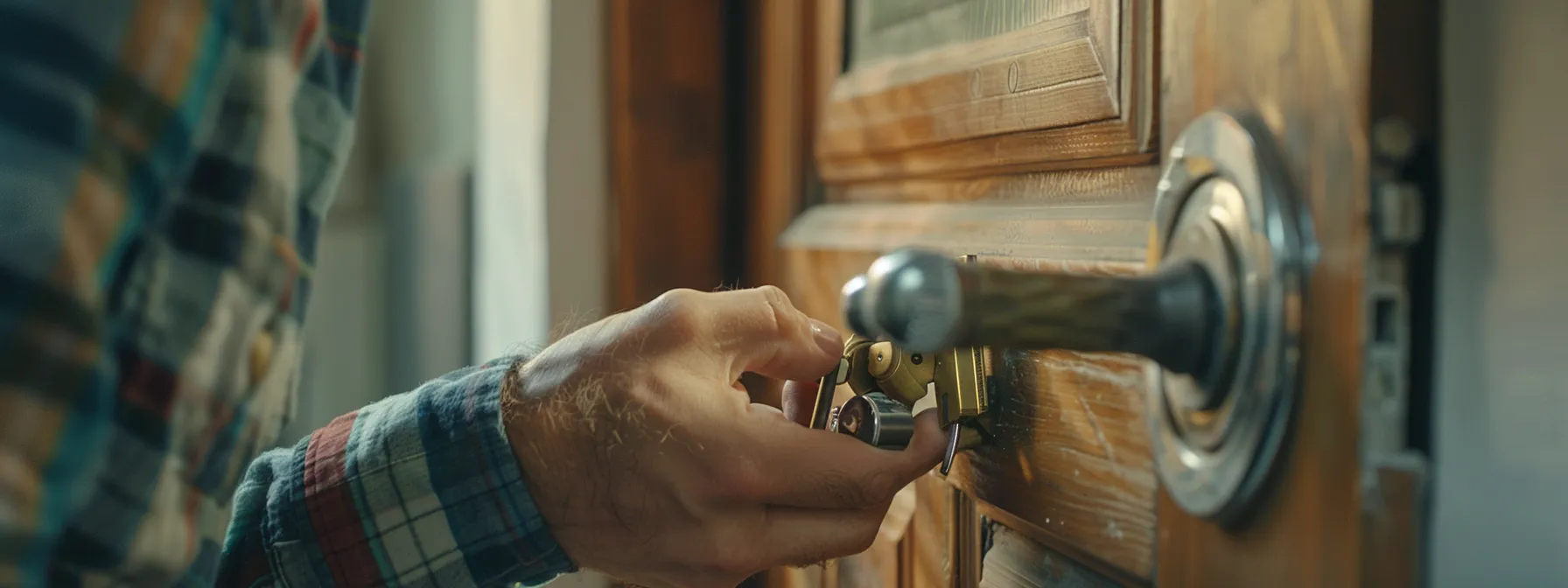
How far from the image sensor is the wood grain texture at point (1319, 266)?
281 millimetres

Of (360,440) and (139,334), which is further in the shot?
(360,440)

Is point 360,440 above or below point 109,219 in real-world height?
below

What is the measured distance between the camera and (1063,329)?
0.31 m

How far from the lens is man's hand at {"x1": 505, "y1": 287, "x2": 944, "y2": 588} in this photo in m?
0.47

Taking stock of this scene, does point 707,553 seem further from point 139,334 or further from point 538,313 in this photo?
point 538,313

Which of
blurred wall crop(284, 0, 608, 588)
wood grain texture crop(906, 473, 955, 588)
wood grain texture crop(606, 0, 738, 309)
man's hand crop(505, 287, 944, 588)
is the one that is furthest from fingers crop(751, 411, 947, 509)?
wood grain texture crop(606, 0, 738, 309)

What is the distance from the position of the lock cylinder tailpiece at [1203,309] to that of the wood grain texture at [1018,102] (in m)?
0.09

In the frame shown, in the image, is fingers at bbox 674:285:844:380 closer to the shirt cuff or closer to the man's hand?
the man's hand

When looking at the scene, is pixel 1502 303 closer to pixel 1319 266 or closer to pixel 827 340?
pixel 1319 266

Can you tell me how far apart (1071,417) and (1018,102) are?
6.0 inches

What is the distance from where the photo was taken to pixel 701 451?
0.47 metres

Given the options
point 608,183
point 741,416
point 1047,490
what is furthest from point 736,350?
point 608,183

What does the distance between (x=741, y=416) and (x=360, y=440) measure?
24cm

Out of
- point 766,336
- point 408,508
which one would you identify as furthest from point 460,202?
point 766,336
